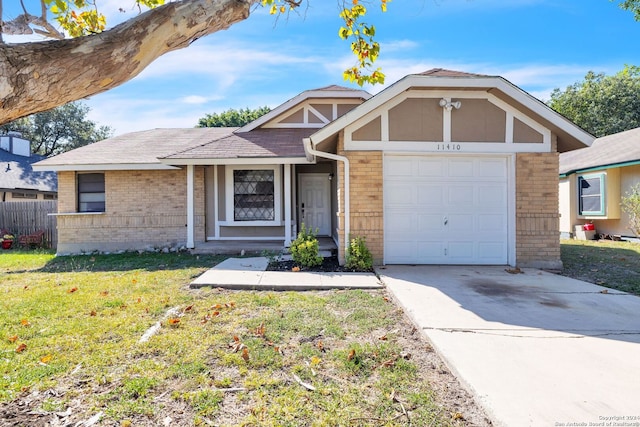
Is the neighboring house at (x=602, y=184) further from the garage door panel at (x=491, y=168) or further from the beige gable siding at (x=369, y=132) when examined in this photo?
the beige gable siding at (x=369, y=132)

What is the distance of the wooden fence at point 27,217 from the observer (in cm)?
1432

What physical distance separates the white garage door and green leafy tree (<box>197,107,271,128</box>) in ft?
99.5

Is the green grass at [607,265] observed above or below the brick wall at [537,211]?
below

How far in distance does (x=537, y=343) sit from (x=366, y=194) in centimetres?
470

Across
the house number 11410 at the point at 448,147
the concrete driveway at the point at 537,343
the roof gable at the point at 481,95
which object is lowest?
the concrete driveway at the point at 537,343

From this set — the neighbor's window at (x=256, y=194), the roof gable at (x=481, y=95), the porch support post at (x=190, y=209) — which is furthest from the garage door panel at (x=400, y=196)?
the porch support post at (x=190, y=209)

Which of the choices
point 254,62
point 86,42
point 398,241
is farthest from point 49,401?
point 254,62

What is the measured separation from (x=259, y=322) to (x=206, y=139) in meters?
11.0

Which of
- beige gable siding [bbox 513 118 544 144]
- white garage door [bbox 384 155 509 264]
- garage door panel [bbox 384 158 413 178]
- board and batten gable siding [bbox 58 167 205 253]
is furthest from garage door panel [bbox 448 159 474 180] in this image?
board and batten gable siding [bbox 58 167 205 253]

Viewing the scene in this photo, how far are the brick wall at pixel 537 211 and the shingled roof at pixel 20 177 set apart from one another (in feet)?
70.7

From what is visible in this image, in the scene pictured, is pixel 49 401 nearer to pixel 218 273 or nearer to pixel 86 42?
pixel 86 42

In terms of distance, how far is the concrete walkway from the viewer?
20.7ft

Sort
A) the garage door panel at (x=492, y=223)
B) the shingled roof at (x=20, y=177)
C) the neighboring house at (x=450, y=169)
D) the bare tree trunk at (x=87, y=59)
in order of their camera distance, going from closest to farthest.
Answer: the bare tree trunk at (x=87, y=59) < the neighboring house at (x=450, y=169) < the garage door panel at (x=492, y=223) < the shingled roof at (x=20, y=177)

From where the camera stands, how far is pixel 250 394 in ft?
9.28
